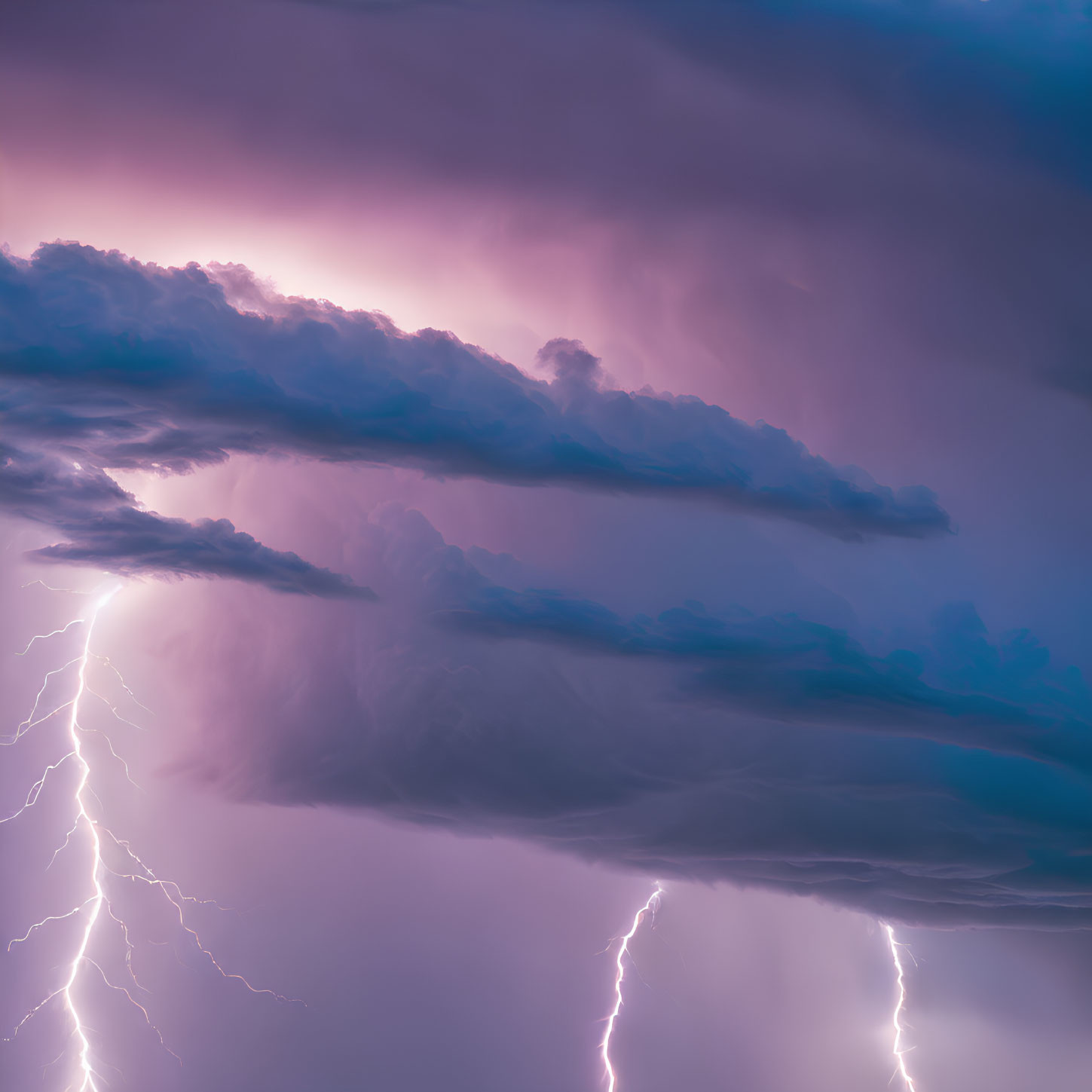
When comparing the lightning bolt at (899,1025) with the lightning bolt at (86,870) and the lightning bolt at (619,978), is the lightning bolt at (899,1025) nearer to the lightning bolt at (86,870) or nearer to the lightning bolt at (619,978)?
the lightning bolt at (619,978)

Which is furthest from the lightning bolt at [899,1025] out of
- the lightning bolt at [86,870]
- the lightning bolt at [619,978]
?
the lightning bolt at [86,870]

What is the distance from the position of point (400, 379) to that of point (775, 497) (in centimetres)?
399

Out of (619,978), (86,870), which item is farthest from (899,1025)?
(86,870)

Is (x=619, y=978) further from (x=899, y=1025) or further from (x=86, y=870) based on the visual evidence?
(x=86, y=870)

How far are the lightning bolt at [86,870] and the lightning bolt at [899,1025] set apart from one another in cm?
1385

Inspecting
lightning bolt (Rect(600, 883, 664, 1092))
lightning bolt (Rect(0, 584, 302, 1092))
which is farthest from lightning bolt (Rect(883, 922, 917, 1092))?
lightning bolt (Rect(0, 584, 302, 1092))

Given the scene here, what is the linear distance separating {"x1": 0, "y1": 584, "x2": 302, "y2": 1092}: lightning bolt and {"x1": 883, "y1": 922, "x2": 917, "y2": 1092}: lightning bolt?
13.8 metres

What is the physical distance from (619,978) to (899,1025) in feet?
20.9

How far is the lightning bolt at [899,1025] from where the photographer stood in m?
20.1

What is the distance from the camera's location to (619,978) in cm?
1839

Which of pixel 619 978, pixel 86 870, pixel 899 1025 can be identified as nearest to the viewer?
pixel 86 870

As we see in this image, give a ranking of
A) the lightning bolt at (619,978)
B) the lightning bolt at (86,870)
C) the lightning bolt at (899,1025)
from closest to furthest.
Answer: the lightning bolt at (86,870) < the lightning bolt at (619,978) < the lightning bolt at (899,1025)

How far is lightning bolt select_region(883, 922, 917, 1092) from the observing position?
65.9ft

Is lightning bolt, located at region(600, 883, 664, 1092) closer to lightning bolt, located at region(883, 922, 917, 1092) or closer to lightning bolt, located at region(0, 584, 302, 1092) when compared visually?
lightning bolt, located at region(883, 922, 917, 1092)
